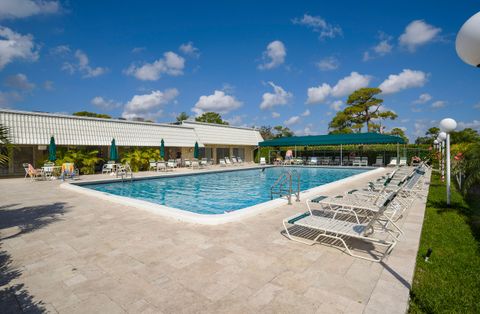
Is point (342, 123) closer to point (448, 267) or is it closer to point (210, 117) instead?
point (210, 117)

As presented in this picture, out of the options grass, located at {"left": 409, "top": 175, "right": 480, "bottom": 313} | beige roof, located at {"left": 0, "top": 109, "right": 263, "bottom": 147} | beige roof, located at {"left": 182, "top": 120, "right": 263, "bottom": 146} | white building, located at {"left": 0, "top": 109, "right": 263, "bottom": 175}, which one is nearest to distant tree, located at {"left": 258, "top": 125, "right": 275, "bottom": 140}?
beige roof, located at {"left": 182, "top": 120, "right": 263, "bottom": 146}

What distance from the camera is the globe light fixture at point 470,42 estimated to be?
1.98 metres

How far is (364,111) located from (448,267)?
40191 mm

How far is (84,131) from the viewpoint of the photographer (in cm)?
1750

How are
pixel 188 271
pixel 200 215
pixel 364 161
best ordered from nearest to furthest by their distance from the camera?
pixel 188 271, pixel 200 215, pixel 364 161

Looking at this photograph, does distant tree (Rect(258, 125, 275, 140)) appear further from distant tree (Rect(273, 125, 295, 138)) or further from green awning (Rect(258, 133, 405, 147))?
green awning (Rect(258, 133, 405, 147))

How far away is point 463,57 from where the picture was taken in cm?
215

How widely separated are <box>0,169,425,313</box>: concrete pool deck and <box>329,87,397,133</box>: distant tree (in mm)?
37027

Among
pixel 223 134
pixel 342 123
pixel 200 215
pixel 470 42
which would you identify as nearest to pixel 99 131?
pixel 223 134

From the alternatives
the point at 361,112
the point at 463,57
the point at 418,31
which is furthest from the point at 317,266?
the point at 361,112

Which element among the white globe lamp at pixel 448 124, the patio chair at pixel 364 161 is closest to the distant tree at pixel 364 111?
the patio chair at pixel 364 161

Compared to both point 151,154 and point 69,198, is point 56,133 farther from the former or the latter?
point 69,198

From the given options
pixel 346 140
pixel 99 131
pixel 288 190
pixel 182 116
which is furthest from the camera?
pixel 182 116

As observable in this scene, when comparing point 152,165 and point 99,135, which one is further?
point 152,165
